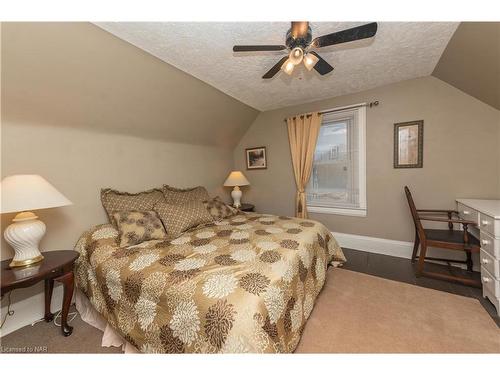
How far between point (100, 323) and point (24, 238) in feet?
2.94

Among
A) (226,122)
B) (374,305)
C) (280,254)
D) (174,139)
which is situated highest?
(226,122)

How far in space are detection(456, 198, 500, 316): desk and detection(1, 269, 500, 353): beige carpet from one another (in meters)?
0.18

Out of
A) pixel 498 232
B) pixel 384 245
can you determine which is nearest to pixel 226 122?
pixel 384 245

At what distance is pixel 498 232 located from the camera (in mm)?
1537

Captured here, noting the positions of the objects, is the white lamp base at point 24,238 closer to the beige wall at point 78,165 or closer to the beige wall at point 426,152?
the beige wall at point 78,165

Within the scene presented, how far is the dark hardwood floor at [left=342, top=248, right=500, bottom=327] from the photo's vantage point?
1.84 meters

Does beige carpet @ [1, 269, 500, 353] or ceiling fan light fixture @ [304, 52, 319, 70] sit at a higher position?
ceiling fan light fixture @ [304, 52, 319, 70]

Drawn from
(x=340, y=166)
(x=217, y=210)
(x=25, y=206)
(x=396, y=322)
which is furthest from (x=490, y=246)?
(x=25, y=206)

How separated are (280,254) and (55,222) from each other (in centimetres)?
214

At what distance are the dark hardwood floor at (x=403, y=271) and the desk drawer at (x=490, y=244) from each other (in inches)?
19.0

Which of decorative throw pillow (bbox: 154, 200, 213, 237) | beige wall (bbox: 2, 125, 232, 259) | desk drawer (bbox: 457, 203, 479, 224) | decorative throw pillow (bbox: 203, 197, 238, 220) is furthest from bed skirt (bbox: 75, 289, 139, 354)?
desk drawer (bbox: 457, 203, 479, 224)

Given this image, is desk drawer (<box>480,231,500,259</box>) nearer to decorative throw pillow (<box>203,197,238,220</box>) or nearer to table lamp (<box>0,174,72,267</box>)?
decorative throw pillow (<box>203,197,238,220</box>)

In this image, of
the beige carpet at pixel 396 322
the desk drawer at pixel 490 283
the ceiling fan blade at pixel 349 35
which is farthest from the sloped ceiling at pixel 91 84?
the desk drawer at pixel 490 283
